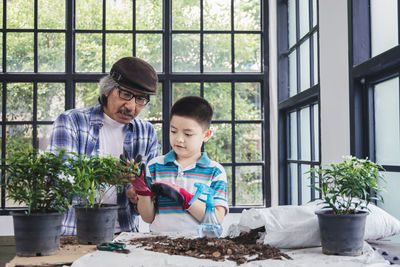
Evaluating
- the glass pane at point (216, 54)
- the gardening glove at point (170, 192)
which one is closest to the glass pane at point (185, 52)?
the glass pane at point (216, 54)

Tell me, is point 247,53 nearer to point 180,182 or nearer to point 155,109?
point 155,109

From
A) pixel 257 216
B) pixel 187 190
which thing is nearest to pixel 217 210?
pixel 187 190

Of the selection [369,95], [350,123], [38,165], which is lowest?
[38,165]

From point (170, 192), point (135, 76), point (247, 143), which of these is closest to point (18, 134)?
point (247, 143)

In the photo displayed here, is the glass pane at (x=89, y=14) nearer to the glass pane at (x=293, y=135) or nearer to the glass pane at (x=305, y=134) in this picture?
the glass pane at (x=293, y=135)

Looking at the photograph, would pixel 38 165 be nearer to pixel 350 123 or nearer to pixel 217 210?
pixel 217 210

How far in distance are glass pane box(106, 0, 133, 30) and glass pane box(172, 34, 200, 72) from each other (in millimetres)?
465

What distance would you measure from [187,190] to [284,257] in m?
0.70

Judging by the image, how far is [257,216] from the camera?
1335 mm

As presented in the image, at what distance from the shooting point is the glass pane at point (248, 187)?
13.4 feet

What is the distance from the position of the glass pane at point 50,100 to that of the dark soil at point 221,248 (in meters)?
2.98

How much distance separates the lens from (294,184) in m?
3.60

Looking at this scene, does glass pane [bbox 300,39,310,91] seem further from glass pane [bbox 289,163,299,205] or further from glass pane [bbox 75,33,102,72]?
glass pane [bbox 75,33,102,72]

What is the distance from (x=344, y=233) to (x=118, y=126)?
126cm
